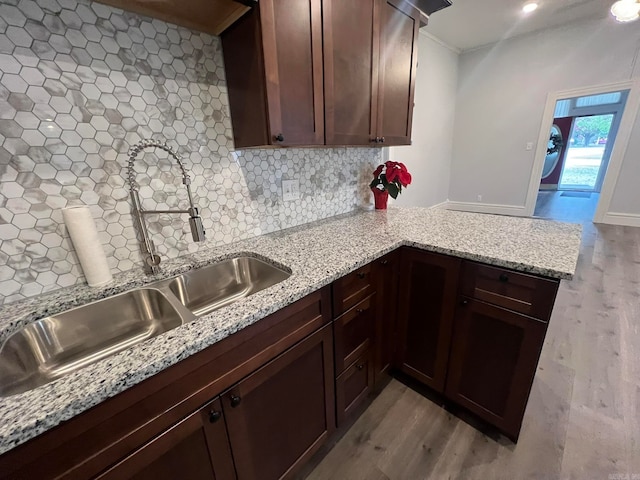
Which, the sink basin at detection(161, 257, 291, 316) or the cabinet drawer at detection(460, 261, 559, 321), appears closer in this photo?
the cabinet drawer at detection(460, 261, 559, 321)

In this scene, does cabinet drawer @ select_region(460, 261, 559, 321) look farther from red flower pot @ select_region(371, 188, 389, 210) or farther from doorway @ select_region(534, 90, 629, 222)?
doorway @ select_region(534, 90, 629, 222)

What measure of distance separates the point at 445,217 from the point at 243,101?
4.30ft

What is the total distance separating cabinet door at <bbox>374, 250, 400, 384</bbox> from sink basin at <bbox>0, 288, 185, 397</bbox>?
88cm

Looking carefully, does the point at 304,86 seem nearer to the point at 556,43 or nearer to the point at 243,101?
the point at 243,101

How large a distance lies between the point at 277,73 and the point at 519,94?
483 cm

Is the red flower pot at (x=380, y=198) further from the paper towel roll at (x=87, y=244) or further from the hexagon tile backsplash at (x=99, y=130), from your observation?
the paper towel roll at (x=87, y=244)

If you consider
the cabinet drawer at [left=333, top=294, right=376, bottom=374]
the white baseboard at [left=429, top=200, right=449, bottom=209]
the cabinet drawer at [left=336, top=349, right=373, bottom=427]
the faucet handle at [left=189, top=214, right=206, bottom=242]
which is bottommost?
the cabinet drawer at [left=336, top=349, right=373, bottom=427]

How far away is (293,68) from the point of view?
1.09 m

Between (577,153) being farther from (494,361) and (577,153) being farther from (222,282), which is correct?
(222,282)

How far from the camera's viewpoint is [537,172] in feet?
14.1

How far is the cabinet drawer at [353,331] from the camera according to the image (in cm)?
115

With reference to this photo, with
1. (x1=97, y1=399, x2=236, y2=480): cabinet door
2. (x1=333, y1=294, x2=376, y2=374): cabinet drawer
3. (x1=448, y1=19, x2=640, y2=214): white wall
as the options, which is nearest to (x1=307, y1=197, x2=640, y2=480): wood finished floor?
(x1=333, y1=294, x2=376, y2=374): cabinet drawer

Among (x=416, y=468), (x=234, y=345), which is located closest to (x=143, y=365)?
(x=234, y=345)

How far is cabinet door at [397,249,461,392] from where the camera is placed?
126 centimetres
